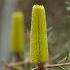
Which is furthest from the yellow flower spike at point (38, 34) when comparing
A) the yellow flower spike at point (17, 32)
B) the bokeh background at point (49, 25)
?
the yellow flower spike at point (17, 32)

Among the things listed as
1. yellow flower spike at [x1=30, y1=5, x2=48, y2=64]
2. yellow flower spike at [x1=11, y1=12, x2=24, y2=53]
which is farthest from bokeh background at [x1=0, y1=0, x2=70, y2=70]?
yellow flower spike at [x1=30, y1=5, x2=48, y2=64]

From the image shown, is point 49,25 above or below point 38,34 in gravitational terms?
above

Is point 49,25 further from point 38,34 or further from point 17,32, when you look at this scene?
point 38,34

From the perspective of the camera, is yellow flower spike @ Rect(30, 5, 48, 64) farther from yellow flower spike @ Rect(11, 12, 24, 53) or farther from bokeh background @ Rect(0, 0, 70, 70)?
yellow flower spike @ Rect(11, 12, 24, 53)

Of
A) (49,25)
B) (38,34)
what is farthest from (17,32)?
(38,34)

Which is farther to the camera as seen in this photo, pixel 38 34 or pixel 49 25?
pixel 49 25

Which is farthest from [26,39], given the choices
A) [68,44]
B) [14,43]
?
[68,44]
